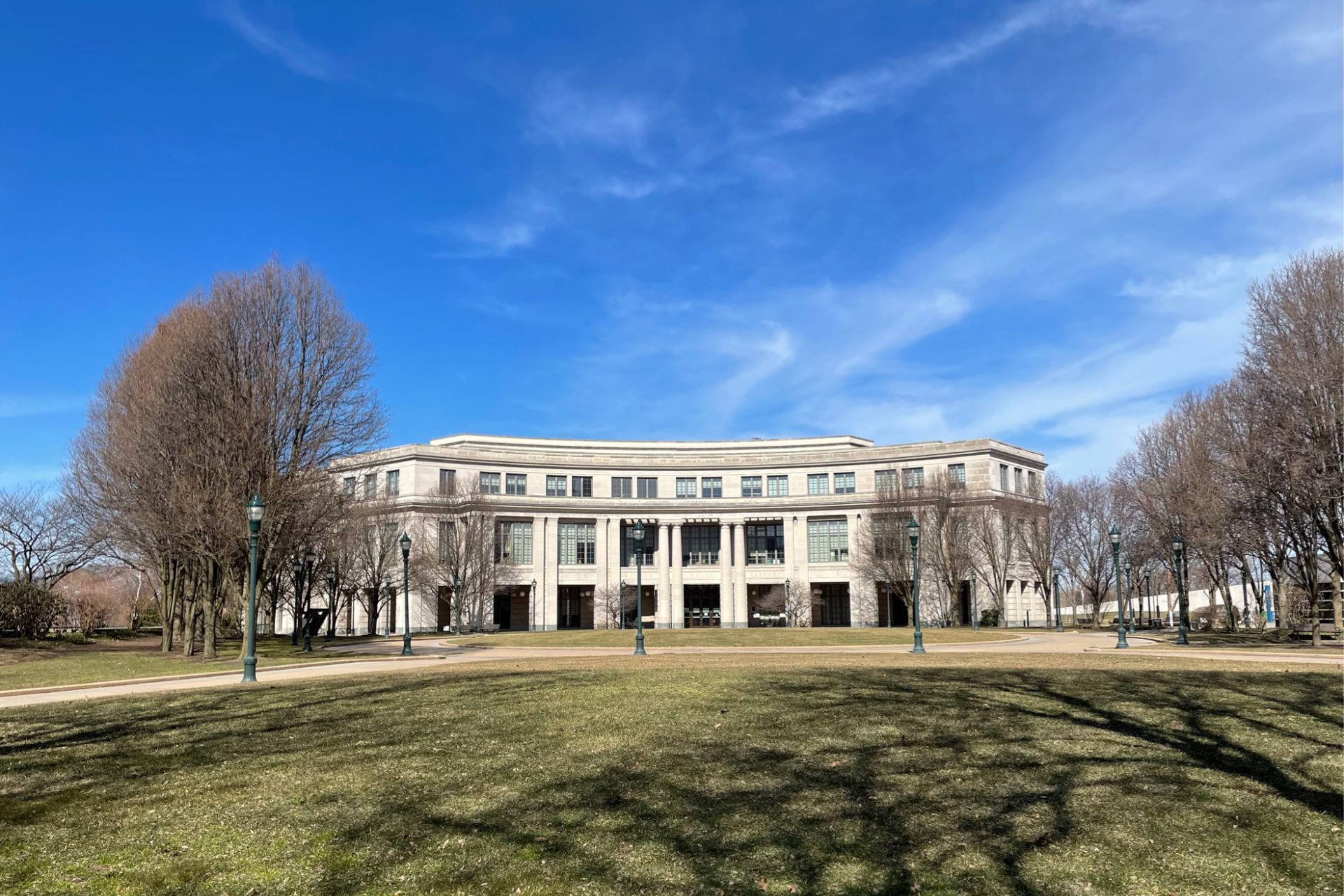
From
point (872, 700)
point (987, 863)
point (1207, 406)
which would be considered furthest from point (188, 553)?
point (1207, 406)

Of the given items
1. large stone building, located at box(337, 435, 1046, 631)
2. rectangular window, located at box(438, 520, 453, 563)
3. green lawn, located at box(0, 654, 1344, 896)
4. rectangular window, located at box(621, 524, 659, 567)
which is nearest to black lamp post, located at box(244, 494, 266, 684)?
green lawn, located at box(0, 654, 1344, 896)

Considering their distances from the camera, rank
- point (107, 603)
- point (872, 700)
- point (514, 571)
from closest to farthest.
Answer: point (872, 700)
point (107, 603)
point (514, 571)

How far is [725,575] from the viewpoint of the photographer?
87.7m

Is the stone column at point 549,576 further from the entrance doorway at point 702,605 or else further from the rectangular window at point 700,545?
the entrance doorway at point 702,605

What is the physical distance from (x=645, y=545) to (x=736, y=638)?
137 feet

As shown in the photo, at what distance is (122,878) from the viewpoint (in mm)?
6699

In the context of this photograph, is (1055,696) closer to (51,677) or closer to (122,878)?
(122,878)

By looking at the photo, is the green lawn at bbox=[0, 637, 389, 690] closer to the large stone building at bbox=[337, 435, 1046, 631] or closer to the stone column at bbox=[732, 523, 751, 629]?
the large stone building at bbox=[337, 435, 1046, 631]

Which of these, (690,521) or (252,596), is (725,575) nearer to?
(690,521)

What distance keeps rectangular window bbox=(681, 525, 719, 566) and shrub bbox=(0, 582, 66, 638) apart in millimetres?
53409

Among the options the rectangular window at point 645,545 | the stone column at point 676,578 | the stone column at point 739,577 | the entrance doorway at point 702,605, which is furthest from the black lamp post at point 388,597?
the stone column at point 739,577

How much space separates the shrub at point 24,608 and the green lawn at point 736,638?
20.7 m

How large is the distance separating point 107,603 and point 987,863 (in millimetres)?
86160

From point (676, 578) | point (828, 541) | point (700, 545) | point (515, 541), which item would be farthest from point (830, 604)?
point (515, 541)
